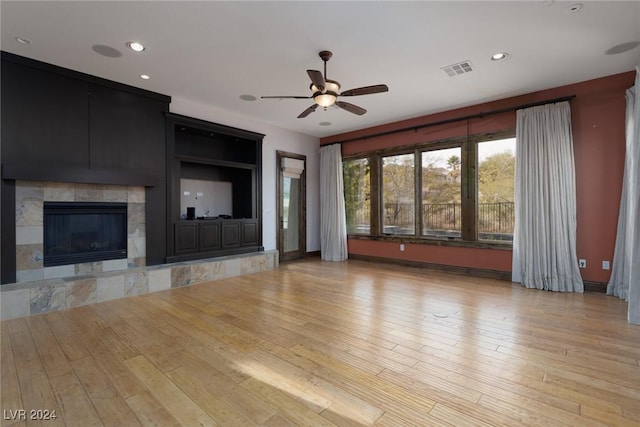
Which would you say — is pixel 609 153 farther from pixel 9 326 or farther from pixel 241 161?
pixel 9 326

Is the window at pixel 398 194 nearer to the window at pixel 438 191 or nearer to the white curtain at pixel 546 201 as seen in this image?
the window at pixel 438 191

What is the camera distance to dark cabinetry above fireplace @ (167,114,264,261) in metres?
5.14

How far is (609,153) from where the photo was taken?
4.25 meters

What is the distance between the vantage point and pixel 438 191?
6.02 metres

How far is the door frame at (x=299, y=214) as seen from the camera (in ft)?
22.5

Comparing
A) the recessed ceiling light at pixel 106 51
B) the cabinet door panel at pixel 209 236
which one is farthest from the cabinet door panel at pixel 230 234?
the recessed ceiling light at pixel 106 51

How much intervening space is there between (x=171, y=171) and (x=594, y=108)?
672cm

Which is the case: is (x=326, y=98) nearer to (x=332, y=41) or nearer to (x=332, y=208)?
(x=332, y=41)

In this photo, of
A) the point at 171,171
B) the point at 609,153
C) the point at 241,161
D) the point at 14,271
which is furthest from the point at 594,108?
the point at 14,271

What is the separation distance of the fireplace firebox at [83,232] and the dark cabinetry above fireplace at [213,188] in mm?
734

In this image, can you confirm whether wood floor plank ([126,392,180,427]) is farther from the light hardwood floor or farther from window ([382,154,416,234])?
window ([382,154,416,234])

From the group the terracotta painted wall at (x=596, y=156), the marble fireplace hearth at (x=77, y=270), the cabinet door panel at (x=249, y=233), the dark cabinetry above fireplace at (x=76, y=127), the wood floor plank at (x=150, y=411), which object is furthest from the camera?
the cabinet door panel at (x=249, y=233)

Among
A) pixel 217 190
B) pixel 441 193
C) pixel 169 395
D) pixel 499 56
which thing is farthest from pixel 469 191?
pixel 169 395

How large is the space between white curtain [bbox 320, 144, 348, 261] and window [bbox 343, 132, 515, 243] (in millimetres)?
316
